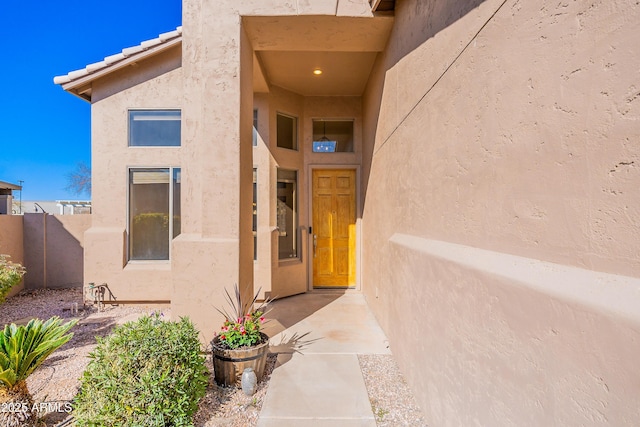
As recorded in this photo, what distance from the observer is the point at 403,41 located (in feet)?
10.8

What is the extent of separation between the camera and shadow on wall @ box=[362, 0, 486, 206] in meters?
2.14

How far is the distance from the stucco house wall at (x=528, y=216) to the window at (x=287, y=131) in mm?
3690

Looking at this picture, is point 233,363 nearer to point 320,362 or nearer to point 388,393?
point 320,362

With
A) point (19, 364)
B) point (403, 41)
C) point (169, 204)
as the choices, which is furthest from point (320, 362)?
point (169, 204)

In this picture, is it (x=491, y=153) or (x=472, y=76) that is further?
(x=472, y=76)

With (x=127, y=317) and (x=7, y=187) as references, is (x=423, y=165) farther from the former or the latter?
(x=7, y=187)

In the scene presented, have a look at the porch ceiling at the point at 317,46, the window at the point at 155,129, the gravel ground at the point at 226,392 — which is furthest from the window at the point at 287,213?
the gravel ground at the point at 226,392

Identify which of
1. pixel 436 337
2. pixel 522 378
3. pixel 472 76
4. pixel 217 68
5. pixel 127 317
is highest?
pixel 217 68

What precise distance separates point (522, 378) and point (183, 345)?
7.50ft

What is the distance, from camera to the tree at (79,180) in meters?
22.1

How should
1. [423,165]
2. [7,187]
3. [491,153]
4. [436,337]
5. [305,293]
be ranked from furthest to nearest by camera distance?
[7,187] → [305,293] → [423,165] → [436,337] → [491,153]

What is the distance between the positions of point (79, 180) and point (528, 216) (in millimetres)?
28164

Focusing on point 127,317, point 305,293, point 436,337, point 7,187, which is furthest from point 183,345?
point 7,187

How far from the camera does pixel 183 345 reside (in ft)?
7.97
